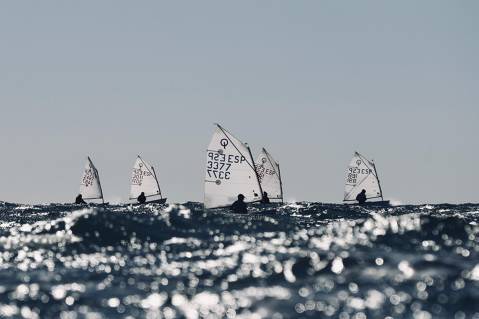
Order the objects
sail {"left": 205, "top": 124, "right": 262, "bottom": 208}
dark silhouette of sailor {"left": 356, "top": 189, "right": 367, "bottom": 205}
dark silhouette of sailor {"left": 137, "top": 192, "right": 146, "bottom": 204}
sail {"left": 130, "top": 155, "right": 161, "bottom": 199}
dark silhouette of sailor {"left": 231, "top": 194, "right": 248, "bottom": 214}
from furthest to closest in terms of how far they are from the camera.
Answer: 1. sail {"left": 130, "top": 155, "right": 161, "bottom": 199}
2. dark silhouette of sailor {"left": 137, "top": 192, "right": 146, "bottom": 204}
3. dark silhouette of sailor {"left": 356, "top": 189, "right": 367, "bottom": 205}
4. sail {"left": 205, "top": 124, "right": 262, "bottom": 208}
5. dark silhouette of sailor {"left": 231, "top": 194, "right": 248, "bottom": 214}

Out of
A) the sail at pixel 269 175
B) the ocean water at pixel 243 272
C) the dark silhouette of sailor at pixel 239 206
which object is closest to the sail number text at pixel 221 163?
the dark silhouette of sailor at pixel 239 206

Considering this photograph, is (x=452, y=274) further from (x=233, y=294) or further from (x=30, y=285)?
(x=30, y=285)

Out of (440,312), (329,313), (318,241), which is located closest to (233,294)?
(329,313)

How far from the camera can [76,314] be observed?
1719 centimetres

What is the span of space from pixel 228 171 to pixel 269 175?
29989mm

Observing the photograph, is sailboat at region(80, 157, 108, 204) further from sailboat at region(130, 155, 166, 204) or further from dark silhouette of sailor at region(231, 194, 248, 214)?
dark silhouette of sailor at region(231, 194, 248, 214)

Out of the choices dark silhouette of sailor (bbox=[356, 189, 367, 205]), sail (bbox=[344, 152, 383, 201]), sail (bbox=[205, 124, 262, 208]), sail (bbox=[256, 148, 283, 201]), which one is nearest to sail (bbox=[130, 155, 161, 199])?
sail (bbox=[256, 148, 283, 201])

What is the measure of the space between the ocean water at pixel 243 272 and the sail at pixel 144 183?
6802 cm

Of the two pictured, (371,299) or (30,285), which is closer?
(371,299)

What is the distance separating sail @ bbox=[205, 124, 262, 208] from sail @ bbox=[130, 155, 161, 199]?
44325mm

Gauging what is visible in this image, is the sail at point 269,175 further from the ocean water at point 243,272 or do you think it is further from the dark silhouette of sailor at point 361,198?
the ocean water at point 243,272

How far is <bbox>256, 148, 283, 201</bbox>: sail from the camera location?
89.4 meters

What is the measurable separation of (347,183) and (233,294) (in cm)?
7953

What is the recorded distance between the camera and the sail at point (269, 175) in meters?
89.4
